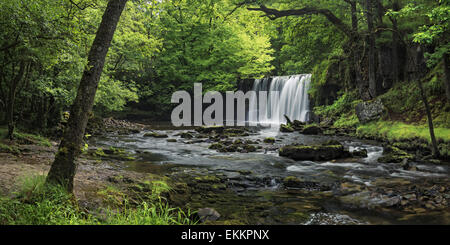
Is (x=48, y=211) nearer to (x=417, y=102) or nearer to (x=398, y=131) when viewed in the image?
(x=398, y=131)

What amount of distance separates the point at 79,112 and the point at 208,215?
9.04 feet

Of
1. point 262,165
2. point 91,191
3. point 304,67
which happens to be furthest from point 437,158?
point 304,67

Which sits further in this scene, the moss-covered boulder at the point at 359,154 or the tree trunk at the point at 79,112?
the moss-covered boulder at the point at 359,154

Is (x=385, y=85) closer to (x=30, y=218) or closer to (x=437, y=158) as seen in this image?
(x=437, y=158)

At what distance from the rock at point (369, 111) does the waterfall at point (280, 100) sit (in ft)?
24.3

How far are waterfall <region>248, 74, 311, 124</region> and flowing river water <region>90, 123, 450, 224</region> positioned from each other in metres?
14.1

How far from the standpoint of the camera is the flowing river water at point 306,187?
Answer: 5.50 metres

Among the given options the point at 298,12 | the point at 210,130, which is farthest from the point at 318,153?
the point at 210,130

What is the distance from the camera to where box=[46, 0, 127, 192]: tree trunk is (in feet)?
13.6

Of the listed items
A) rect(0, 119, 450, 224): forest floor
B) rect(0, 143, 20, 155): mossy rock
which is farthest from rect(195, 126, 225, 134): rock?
rect(0, 143, 20, 155): mossy rock

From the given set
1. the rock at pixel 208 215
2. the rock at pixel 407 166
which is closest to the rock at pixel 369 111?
the rock at pixel 407 166

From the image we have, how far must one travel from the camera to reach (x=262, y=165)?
10039 mm

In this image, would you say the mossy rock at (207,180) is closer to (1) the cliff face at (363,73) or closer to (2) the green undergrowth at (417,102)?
(2) the green undergrowth at (417,102)

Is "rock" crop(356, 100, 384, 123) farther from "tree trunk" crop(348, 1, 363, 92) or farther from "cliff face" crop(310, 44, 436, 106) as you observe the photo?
"tree trunk" crop(348, 1, 363, 92)
